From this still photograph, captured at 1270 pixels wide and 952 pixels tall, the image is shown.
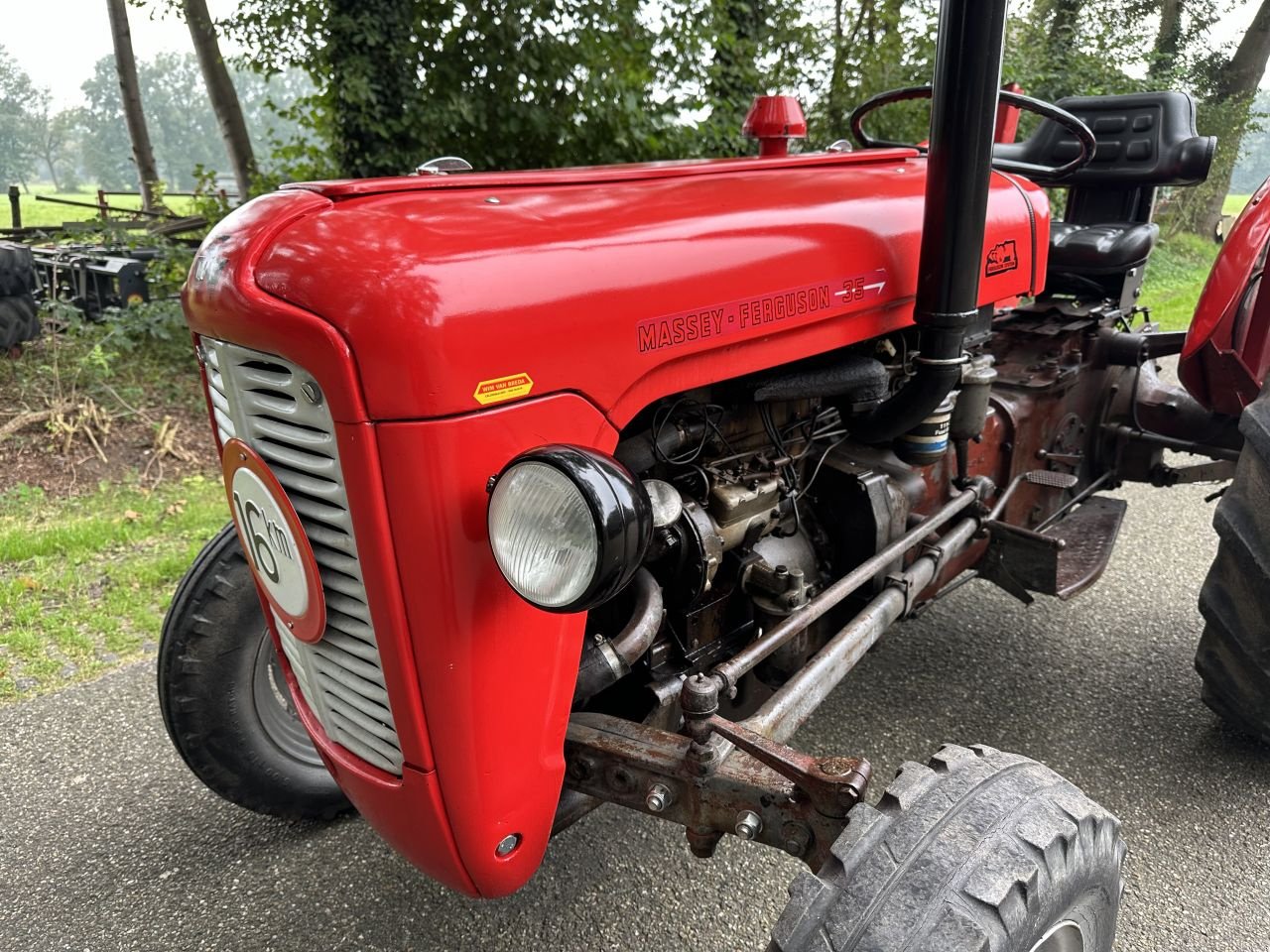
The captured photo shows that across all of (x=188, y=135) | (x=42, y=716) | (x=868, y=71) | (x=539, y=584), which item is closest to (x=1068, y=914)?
(x=539, y=584)

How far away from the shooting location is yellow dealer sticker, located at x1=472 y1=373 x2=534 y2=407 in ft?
4.16

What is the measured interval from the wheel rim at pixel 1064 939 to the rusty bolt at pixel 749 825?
45cm

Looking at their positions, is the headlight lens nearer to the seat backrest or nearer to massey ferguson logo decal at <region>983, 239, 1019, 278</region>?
massey ferguson logo decal at <region>983, 239, 1019, 278</region>

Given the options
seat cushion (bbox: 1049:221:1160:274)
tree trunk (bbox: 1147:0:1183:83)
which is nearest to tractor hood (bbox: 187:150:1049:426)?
seat cushion (bbox: 1049:221:1160:274)

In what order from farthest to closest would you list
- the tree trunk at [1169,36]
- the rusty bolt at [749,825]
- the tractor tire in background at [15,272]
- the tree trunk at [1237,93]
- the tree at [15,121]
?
the tree at [15,121]
the tree trunk at [1169,36]
the tree trunk at [1237,93]
the tractor tire in background at [15,272]
the rusty bolt at [749,825]

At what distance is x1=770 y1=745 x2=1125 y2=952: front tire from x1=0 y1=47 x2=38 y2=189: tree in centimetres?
1734

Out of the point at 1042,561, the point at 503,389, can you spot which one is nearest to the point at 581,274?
the point at 503,389

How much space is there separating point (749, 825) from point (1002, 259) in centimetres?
151

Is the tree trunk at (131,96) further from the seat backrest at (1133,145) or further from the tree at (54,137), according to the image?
the tree at (54,137)

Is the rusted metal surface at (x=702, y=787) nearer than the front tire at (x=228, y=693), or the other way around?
the rusted metal surface at (x=702, y=787)

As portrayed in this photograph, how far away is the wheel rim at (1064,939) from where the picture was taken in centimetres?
147

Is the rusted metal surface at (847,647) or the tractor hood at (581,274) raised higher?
the tractor hood at (581,274)

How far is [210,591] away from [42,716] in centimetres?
119

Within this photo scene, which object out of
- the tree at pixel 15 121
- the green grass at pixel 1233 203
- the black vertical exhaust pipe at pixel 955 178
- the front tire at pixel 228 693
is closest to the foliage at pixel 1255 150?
the green grass at pixel 1233 203
